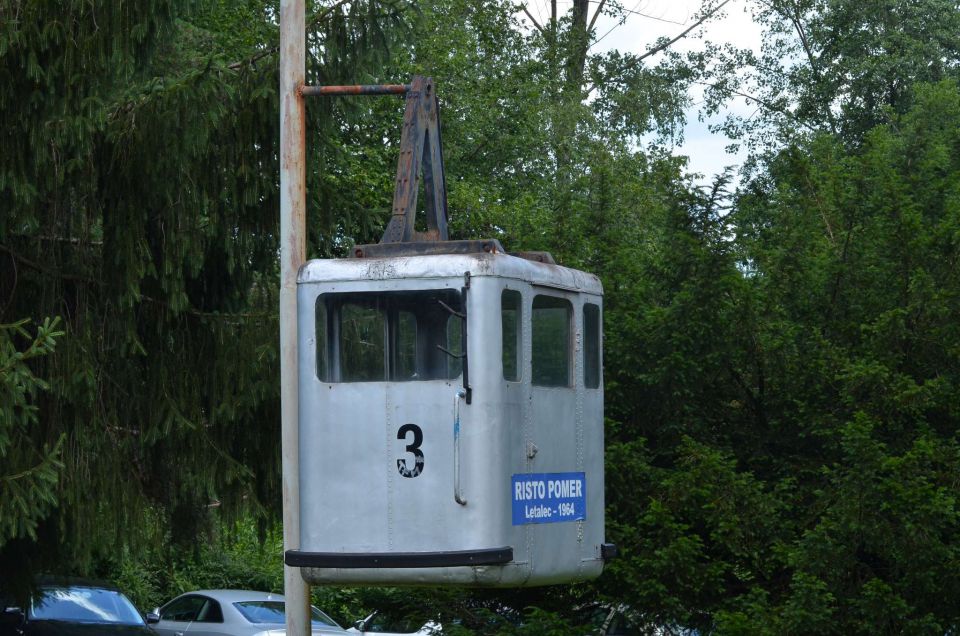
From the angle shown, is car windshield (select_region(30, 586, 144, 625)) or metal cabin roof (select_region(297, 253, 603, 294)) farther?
car windshield (select_region(30, 586, 144, 625))

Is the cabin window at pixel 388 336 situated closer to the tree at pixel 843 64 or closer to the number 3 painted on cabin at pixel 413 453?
the number 3 painted on cabin at pixel 413 453

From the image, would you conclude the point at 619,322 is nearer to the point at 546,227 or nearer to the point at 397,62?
the point at 546,227

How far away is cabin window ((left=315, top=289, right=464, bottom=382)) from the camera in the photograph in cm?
802

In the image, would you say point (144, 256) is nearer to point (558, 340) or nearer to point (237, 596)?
point (558, 340)

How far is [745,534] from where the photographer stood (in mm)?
9906

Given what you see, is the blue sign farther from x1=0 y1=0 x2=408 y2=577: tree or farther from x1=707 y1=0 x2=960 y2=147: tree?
x1=707 y1=0 x2=960 y2=147: tree

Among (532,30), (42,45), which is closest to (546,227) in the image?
(42,45)

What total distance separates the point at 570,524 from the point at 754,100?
2722 cm

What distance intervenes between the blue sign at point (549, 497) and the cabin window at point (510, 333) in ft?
2.00

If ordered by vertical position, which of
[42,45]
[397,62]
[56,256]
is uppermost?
[397,62]

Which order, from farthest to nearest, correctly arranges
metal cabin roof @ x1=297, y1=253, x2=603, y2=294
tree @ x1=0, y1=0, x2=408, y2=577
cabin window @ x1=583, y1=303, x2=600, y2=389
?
tree @ x1=0, y1=0, x2=408, y2=577
cabin window @ x1=583, y1=303, x2=600, y2=389
metal cabin roof @ x1=297, y1=253, x2=603, y2=294

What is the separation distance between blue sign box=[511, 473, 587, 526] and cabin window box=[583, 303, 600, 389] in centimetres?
65

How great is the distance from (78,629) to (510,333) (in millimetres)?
11734

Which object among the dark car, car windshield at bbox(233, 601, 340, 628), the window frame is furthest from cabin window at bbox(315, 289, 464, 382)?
car windshield at bbox(233, 601, 340, 628)
